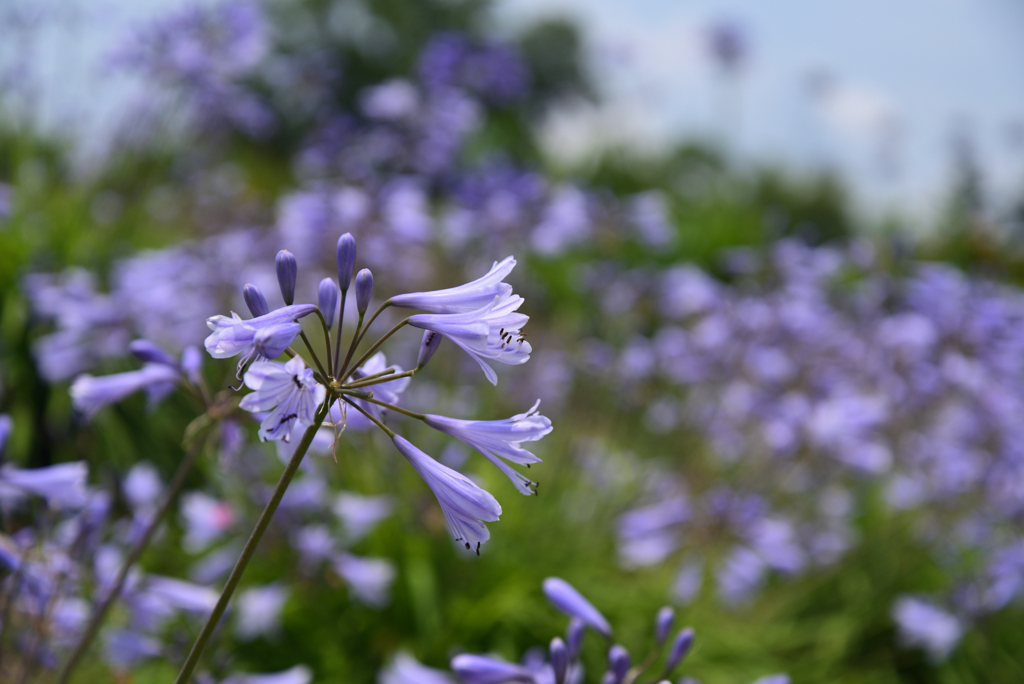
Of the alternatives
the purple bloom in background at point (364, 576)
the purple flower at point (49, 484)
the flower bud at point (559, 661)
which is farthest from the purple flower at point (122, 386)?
the purple bloom in background at point (364, 576)

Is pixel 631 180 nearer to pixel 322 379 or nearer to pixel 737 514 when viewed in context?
pixel 737 514

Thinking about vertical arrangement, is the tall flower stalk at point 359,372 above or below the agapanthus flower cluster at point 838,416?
above

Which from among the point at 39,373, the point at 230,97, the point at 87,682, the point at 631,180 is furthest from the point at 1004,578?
the point at 631,180

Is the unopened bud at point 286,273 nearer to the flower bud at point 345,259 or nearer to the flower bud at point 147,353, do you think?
the flower bud at point 345,259

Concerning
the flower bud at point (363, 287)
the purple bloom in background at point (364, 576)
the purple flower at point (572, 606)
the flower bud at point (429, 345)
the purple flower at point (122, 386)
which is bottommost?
the purple bloom in background at point (364, 576)

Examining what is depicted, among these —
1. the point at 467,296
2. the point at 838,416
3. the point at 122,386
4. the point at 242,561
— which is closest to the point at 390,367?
the point at 467,296

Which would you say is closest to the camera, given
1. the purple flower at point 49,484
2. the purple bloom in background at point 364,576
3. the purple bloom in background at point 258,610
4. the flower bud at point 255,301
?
the flower bud at point 255,301

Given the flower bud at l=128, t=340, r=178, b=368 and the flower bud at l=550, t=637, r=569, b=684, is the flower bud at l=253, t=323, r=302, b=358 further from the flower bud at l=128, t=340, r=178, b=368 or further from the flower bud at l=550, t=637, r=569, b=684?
the flower bud at l=550, t=637, r=569, b=684
